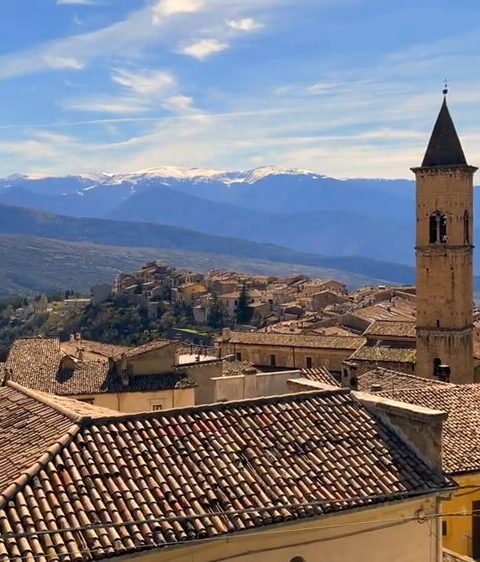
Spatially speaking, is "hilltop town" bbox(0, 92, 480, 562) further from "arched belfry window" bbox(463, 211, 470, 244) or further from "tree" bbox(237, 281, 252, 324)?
"tree" bbox(237, 281, 252, 324)

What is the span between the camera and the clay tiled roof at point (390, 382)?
26.1 meters

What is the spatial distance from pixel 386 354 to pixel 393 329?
537 cm

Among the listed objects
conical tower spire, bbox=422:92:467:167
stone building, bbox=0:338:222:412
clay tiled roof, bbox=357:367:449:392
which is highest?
conical tower spire, bbox=422:92:467:167

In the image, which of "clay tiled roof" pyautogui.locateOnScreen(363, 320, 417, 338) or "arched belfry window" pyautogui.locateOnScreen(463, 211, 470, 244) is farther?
"clay tiled roof" pyautogui.locateOnScreen(363, 320, 417, 338)

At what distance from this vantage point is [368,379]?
32.1 m

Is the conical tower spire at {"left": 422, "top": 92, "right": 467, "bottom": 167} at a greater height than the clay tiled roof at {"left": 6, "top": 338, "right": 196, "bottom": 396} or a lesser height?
greater

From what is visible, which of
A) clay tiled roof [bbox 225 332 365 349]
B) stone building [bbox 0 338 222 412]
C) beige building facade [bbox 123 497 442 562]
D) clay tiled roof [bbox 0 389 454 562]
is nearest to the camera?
clay tiled roof [bbox 0 389 454 562]

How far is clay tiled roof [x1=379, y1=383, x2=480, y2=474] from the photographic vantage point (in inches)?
683

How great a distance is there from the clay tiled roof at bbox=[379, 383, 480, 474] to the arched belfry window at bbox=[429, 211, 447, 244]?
95.5 ft

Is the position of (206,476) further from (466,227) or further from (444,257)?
(466,227)

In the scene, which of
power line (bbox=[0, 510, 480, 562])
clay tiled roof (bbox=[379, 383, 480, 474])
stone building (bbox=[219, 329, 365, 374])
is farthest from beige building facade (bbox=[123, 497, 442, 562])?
stone building (bbox=[219, 329, 365, 374])

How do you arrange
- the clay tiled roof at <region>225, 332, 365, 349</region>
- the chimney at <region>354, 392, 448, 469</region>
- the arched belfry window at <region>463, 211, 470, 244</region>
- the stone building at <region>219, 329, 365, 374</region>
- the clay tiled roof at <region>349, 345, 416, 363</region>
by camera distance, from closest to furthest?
the chimney at <region>354, 392, 448, 469</region> < the arched belfry window at <region>463, 211, 470, 244</region> < the clay tiled roof at <region>349, 345, 416, 363</region> < the stone building at <region>219, 329, 365, 374</region> < the clay tiled roof at <region>225, 332, 365, 349</region>

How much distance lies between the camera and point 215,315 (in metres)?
107

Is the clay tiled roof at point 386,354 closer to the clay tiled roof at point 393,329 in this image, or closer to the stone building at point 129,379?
the clay tiled roof at point 393,329
